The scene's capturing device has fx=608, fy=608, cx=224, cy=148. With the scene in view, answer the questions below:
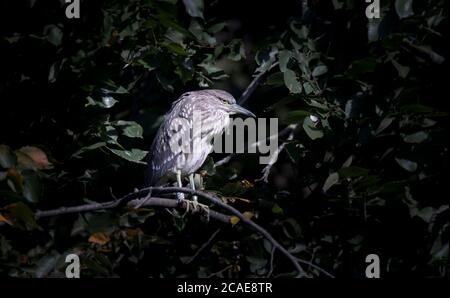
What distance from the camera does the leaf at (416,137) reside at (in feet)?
8.71

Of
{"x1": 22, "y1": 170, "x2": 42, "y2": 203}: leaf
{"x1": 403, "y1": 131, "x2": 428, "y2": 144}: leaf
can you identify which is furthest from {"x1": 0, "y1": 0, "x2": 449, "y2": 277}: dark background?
{"x1": 22, "y1": 170, "x2": 42, "y2": 203}: leaf

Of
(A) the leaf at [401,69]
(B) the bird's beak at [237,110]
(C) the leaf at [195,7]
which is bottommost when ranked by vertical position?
(B) the bird's beak at [237,110]

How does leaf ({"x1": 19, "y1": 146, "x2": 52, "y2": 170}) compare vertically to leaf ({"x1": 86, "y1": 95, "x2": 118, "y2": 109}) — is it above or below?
below

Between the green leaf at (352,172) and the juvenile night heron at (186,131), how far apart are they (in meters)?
0.80

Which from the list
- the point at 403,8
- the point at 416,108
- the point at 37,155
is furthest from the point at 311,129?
the point at 37,155

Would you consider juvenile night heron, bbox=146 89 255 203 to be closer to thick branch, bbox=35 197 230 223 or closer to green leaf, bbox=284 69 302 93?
thick branch, bbox=35 197 230 223

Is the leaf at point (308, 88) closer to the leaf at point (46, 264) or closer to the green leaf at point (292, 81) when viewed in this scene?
the green leaf at point (292, 81)

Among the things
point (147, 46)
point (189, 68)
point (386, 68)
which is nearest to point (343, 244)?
point (386, 68)

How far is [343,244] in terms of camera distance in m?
2.88

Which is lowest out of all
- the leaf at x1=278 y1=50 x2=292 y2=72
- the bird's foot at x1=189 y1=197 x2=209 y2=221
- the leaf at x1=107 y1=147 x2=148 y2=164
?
the bird's foot at x1=189 y1=197 x2=209 y2=221

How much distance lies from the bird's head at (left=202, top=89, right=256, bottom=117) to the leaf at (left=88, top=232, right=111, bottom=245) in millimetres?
1245

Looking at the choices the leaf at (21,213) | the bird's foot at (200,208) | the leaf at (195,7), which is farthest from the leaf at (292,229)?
the leaf at (21,213)

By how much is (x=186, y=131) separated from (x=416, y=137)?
1.22 m

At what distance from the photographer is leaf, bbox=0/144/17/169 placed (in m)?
1.88
